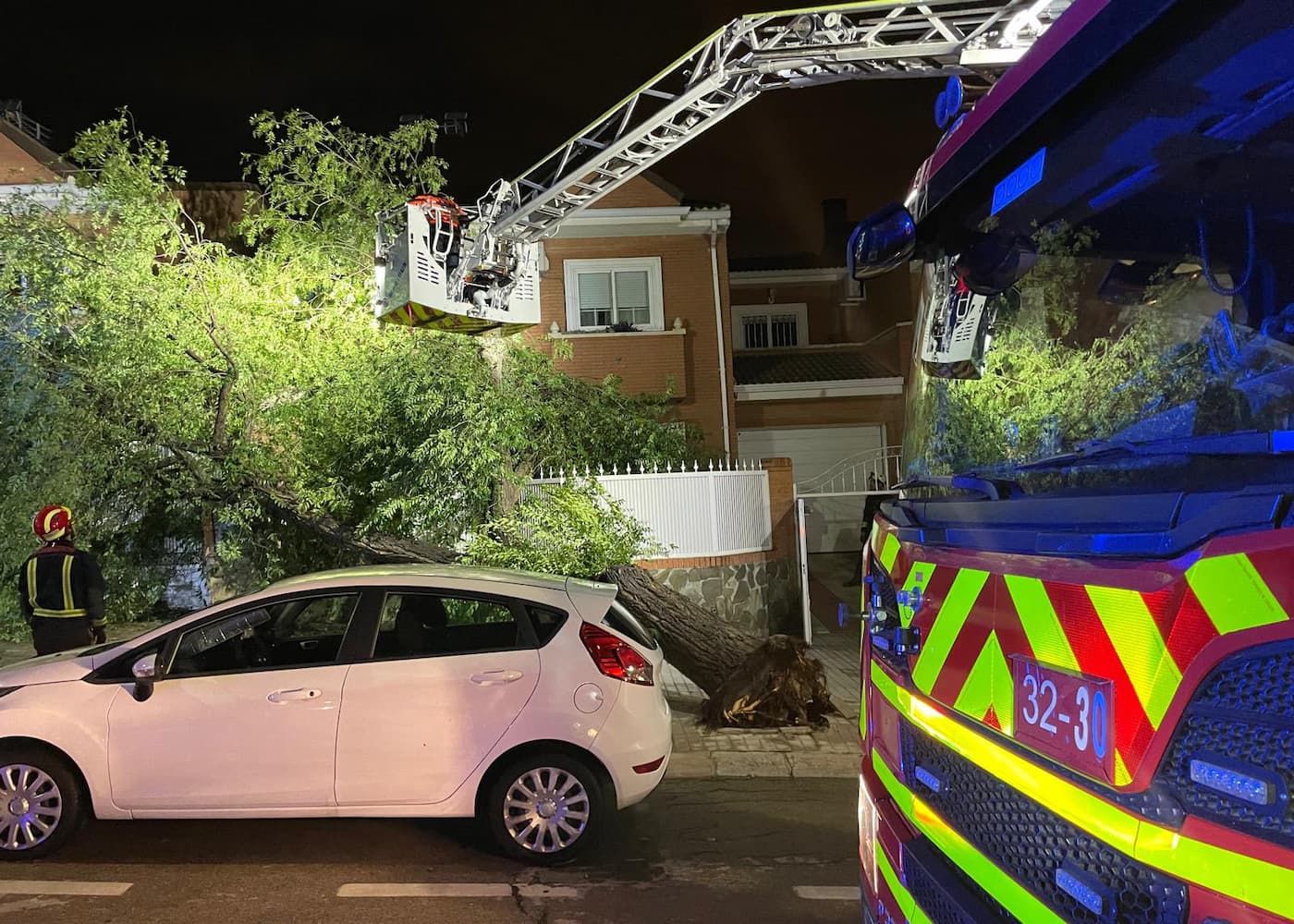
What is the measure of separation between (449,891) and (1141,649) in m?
4.11

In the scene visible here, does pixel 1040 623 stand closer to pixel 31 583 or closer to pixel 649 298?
pixel 31 583

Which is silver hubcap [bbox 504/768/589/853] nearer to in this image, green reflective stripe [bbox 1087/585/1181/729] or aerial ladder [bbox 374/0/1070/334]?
green reflective stripe [bbox 1087/585/1181/729]

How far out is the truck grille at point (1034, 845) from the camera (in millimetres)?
1601

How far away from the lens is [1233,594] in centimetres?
143

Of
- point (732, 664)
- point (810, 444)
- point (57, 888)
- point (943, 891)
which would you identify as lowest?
point (57, 888)

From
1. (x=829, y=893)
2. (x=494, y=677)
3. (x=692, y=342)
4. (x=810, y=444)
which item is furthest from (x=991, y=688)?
(x=810, y=444)

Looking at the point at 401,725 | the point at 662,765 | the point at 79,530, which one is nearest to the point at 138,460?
the point at 79,530

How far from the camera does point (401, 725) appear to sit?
5109mm

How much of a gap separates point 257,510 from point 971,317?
9898 mm

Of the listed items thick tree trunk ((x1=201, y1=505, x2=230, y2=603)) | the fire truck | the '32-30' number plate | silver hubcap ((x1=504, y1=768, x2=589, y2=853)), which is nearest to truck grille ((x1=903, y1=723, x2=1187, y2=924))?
the fire truck

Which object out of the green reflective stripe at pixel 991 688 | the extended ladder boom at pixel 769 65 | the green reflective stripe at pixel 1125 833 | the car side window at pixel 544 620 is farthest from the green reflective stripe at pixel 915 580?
the extended ladder boom at pixel 769 65

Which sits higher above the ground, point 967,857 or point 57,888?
point 967,857

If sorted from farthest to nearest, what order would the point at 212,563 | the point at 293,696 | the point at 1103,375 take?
the point at 212,563
the point at 293,696
the point at 1103,375

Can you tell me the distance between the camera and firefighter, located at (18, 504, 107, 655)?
685 centimetres
